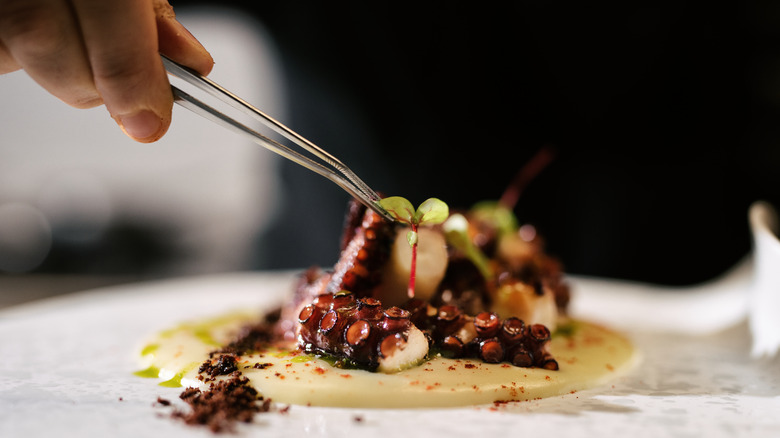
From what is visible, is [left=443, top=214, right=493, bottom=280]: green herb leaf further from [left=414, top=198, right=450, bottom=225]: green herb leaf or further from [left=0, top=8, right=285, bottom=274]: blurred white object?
[left=0, top=8, right=285, bottom=274]: blurred white object

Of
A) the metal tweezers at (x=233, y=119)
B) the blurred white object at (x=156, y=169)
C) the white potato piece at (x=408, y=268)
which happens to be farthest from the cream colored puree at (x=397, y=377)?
the blurred white object at (x=156, y=169)

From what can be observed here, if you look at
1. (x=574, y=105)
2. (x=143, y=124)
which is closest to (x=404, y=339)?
(x=143, y=124)

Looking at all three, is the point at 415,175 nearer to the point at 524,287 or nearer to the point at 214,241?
the point at 524,287

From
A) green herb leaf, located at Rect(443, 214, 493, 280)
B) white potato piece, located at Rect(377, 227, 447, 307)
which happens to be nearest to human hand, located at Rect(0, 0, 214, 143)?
white potato piece, located at Rect(377, 227, 447, 307)

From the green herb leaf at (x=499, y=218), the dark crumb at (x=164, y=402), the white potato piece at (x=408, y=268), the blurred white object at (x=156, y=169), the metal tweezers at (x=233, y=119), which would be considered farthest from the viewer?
the blurred white object at (x=156, y=169)

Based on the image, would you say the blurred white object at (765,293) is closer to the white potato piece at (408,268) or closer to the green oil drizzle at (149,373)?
the white potato piece at (408,268)
